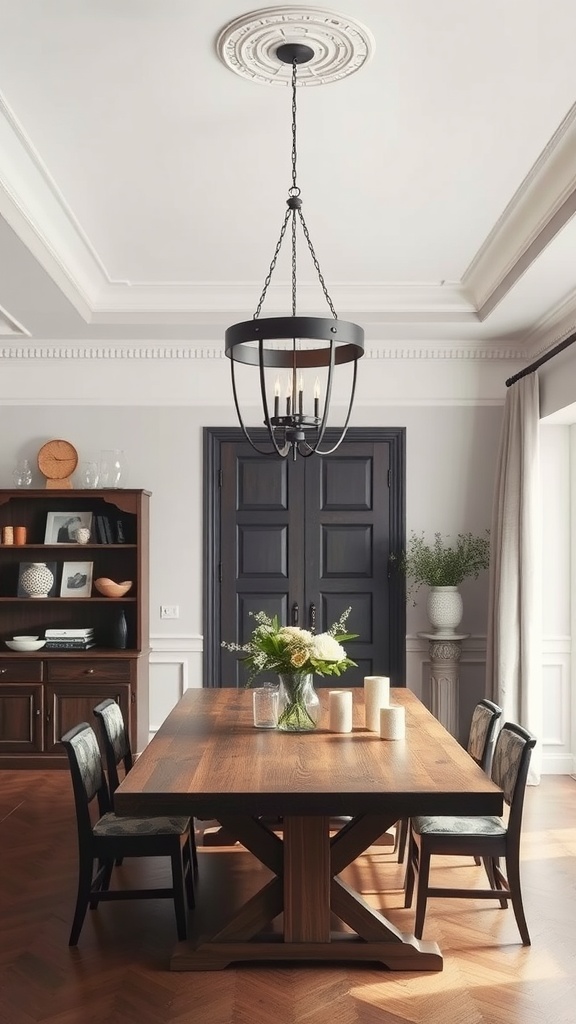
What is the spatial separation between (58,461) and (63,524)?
1.47 ft

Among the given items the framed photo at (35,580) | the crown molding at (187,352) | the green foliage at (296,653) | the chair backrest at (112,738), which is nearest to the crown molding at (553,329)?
the crown molding at (187,352)

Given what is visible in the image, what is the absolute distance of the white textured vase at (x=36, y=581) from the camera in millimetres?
6598

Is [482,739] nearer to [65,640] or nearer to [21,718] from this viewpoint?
[65,640]

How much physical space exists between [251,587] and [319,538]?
0.60 meters

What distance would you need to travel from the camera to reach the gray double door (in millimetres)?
6848

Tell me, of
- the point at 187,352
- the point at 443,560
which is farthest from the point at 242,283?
the point at 443,560

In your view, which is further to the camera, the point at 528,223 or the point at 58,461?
the point at 58,461

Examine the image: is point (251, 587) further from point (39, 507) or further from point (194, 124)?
point (194, 124)

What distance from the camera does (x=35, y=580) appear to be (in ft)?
21.6

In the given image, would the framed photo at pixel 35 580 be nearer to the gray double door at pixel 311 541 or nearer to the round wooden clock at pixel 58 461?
the round wooden clock at pixel 58 461

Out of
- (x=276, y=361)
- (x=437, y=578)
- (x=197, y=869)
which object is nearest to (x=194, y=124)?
(x=276, y=361)

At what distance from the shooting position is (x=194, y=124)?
379 cm

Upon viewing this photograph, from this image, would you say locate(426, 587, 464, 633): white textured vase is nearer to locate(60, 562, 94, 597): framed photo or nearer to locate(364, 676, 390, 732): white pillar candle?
locate(60, 562, 94, 597): framed photo

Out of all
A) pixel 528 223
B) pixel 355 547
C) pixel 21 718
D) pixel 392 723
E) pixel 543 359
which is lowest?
pixel 21 718
